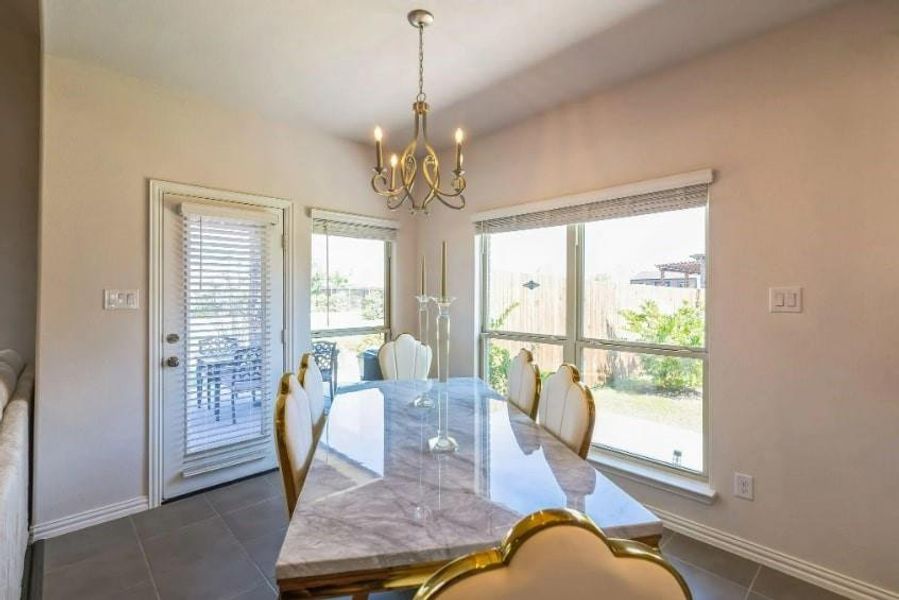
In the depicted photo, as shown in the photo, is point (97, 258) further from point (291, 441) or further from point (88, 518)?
point (291, 441)

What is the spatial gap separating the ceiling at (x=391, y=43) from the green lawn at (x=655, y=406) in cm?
188

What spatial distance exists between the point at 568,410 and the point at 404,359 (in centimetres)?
154

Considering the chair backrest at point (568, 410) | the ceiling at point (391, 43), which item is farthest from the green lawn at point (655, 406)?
the ceiling at point (391, 43)

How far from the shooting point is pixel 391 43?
215 cm

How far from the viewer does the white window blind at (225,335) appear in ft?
8.95

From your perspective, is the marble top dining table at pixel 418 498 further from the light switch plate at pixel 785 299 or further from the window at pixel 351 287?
the window at pixel 351 287

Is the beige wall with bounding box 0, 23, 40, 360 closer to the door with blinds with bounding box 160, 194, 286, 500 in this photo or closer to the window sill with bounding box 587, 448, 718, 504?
the door with blinds with bounding box 160, 194, 286, 500

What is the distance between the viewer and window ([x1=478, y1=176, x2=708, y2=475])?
7.77 feet

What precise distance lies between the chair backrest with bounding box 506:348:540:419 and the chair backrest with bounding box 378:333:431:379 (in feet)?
2.85

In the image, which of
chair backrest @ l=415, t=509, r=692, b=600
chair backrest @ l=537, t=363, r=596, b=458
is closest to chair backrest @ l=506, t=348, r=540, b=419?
chair backrest @ l=537, t=363, r=596, b=458

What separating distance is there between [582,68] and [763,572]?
269 centimetres

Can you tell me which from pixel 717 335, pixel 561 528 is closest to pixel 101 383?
pixel 561 528

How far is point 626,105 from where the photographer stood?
2545 millimetres

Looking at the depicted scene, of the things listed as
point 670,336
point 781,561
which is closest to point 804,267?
point 670,336
